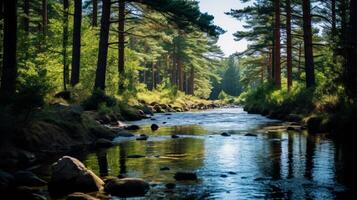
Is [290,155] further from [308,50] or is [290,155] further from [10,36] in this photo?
[308,50]

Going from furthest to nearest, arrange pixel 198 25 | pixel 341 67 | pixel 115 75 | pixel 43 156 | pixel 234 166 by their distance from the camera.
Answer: pixel 115 75
pixel 198 25
pixel 341 67
pixel 43 156
pixel 234 166

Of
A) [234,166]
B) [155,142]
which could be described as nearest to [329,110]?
[155,142]

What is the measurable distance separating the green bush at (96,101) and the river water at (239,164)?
26.7 ft

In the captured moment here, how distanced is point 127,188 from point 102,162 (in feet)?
13.1

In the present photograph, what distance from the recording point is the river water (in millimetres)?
9805

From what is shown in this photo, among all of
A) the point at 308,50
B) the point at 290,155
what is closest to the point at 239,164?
the point at 290,155

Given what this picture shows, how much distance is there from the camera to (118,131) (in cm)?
2131

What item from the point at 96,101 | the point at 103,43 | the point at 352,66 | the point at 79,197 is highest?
the point at 103,43

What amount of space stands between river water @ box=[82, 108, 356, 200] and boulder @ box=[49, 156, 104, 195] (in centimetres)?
125

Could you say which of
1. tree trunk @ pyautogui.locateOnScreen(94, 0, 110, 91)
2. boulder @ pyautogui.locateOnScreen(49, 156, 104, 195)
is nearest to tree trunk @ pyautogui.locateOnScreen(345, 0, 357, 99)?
boulder @ pyautogui.locateOnScreen(49, 156, 104, 195)

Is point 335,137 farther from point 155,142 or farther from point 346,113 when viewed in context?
point 155,142

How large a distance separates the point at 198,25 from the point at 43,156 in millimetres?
14579

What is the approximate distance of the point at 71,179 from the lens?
10516mm

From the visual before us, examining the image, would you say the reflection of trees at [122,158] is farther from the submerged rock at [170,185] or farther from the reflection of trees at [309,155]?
the reflection of trees at [309,155]
